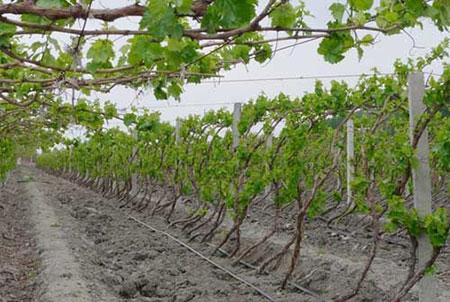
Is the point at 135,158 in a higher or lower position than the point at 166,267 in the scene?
higher

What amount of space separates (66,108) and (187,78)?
3.53 meters

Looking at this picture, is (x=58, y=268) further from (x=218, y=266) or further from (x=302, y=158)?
(x=302, y=158)

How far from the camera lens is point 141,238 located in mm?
9750

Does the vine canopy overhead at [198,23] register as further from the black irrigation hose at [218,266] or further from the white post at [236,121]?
the white post at [236,121]

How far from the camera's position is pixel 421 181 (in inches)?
177

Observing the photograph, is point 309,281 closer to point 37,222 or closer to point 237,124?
point 237,124

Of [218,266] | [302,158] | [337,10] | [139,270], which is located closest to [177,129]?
[218,266]

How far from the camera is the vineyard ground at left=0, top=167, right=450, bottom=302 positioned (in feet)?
20.3

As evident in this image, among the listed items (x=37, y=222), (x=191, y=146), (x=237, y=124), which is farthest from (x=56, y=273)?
(x=191, y=146)

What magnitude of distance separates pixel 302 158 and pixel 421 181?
2.78 m

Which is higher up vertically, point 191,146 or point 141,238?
point 191,146

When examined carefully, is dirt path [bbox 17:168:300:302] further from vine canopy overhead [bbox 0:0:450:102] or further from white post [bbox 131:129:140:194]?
white post [bbox 131:129:140:194]

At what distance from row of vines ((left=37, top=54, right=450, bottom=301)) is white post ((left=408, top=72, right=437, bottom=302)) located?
6 cm

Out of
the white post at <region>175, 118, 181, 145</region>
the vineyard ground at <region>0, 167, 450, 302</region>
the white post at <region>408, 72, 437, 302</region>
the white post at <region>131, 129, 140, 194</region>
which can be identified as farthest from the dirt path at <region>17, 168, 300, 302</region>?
the white post at <region>131, 129, 140, 194</region>
